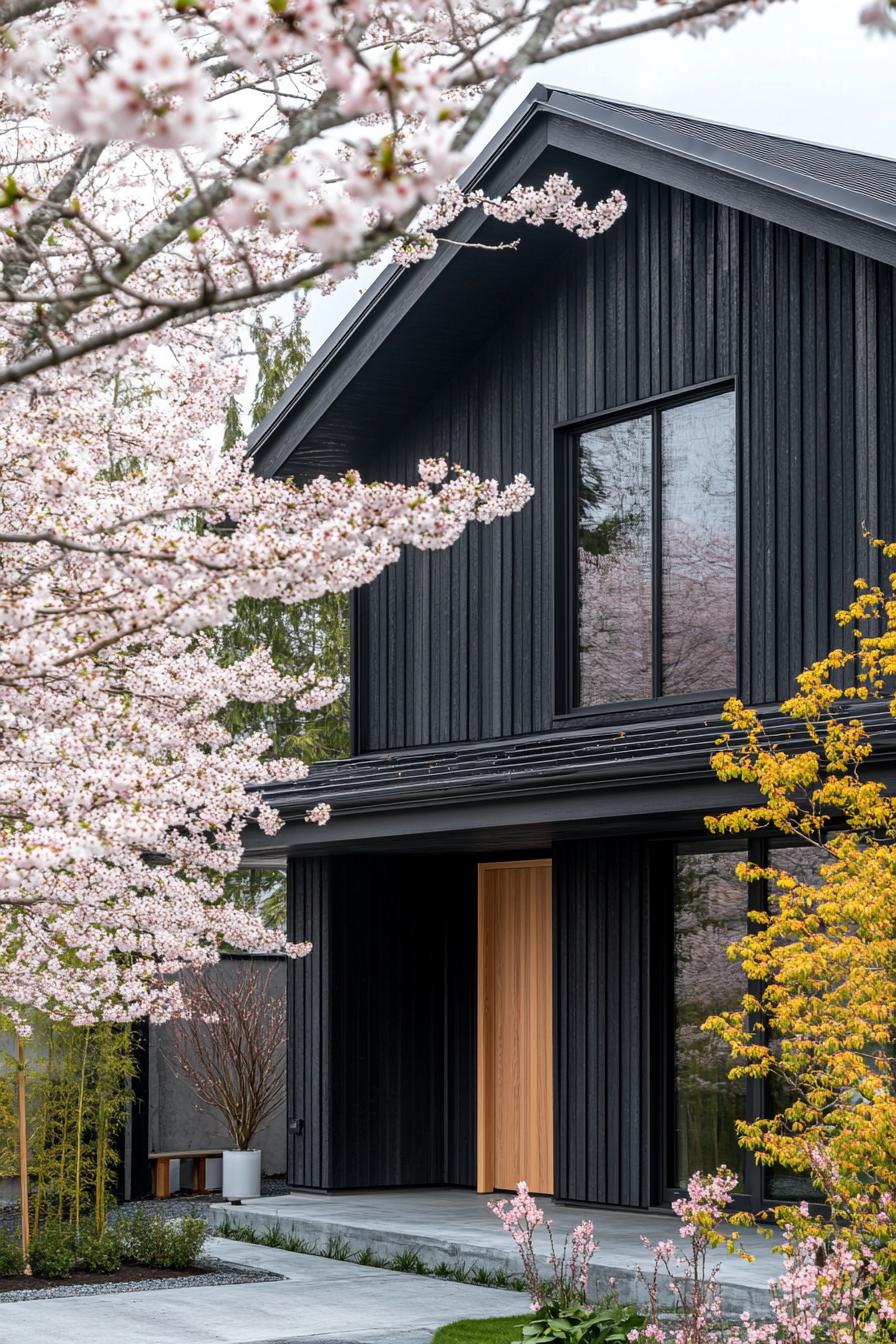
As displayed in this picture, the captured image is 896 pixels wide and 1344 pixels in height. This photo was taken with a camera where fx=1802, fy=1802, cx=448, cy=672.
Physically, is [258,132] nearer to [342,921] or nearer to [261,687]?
[261,687]

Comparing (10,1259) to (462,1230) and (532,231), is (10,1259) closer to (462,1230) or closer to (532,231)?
(462,1230)

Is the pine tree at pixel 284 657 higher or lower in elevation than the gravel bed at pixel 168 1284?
higher

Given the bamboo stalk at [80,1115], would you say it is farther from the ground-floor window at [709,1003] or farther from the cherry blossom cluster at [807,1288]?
the cherry blossom cluster at [807,1288]

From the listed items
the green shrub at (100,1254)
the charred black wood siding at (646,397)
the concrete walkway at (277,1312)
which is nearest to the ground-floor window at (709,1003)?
the charred black wood siding at (646,397)

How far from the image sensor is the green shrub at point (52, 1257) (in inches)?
397

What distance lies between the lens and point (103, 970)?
329 inches

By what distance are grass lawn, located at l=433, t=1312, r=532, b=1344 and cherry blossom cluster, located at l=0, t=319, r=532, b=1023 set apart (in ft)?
6.46

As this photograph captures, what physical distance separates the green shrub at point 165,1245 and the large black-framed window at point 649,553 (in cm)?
382

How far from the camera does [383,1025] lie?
12.6m

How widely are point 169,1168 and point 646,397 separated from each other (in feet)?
23.7

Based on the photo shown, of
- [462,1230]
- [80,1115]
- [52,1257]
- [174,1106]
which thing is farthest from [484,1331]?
[174,1106]

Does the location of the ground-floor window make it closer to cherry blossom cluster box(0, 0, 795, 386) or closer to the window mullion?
the window mullion

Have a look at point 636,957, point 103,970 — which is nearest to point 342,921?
point 636,957

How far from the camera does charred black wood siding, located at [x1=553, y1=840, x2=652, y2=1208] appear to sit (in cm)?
1043
